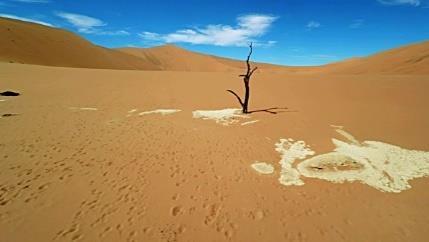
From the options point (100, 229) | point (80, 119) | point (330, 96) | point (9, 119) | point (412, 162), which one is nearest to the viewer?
point (100, 229)

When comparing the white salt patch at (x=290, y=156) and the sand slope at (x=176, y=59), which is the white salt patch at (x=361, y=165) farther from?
the sand slope at (x=176, y=59)

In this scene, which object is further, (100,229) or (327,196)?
(327,196)

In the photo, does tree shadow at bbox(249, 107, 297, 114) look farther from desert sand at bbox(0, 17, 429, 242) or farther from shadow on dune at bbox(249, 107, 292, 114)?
desert sand at bbox(0, 17, 429, 242)

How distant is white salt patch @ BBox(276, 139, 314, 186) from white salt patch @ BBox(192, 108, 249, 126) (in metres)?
3.13

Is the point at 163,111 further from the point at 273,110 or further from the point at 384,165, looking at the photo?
the point at 384,165

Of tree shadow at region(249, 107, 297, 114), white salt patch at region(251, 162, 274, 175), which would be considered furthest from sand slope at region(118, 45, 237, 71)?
white salt patch at region(251, 162, 274, 175)

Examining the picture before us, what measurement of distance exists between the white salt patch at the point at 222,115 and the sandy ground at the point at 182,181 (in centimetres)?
60

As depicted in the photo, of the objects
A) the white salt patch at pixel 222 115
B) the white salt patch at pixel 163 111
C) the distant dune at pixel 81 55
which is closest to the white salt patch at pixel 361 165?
the white salt patch at pixel 222 115

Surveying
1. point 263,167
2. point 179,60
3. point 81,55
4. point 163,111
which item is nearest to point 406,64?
point 163,111

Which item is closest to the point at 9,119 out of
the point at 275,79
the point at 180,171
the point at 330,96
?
the point at 180,171

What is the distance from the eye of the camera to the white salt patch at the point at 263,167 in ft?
24.8

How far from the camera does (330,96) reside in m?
18.1

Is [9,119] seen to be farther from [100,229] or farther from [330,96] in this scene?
[330,96]

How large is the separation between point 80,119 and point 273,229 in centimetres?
956
